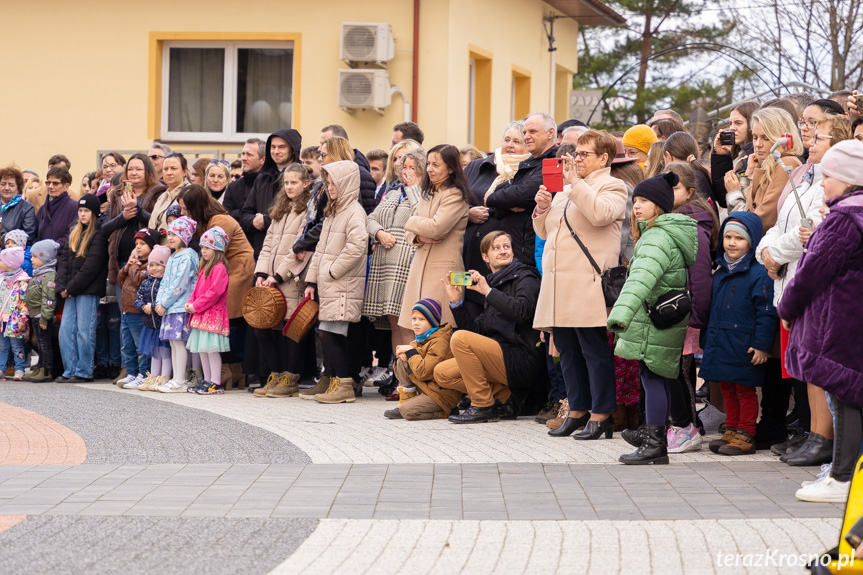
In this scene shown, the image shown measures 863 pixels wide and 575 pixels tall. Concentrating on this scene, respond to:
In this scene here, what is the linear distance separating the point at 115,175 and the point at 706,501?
906 centimetres

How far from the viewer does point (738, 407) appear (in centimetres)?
807

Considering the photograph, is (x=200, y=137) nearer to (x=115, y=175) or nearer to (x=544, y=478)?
(x=115, y=175)

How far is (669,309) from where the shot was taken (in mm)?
7312

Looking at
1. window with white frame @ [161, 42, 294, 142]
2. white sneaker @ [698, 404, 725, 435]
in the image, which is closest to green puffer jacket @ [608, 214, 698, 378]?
white sneaker @ [698, 404, 725, 435]

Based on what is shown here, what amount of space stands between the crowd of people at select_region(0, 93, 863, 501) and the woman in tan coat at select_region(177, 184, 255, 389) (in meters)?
0.02

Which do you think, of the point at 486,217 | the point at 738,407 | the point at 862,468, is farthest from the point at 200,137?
the point at 862,468

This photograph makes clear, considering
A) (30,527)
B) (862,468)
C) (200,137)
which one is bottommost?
(30,527)

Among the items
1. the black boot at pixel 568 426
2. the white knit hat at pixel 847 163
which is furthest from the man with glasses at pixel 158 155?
the white knit hat at pixel 847 163

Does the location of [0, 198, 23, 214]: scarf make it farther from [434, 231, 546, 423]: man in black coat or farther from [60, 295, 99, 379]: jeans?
[434, 231, 546, 423]: man in black coat

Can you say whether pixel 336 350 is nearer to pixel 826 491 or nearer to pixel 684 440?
pixel 684 440

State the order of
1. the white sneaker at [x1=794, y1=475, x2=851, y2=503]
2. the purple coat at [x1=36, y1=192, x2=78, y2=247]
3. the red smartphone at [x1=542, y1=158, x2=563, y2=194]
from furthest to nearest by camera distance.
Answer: the purple coat at [x1=36, y1=192, x2=78, y2=247]
the red smartphone at [x1=542, y1=158, x2=563, y2=194]
the white sneaker at [x1=794, y1=475, x2=851, y2=503]

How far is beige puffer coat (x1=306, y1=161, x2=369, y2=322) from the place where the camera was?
10703 millimetres

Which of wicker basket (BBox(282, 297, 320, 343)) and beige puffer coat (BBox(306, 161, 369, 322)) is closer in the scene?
beige puffer coat (BBox(306, 161, 369, 322))

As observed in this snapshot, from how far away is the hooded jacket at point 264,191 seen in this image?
12156 mm
